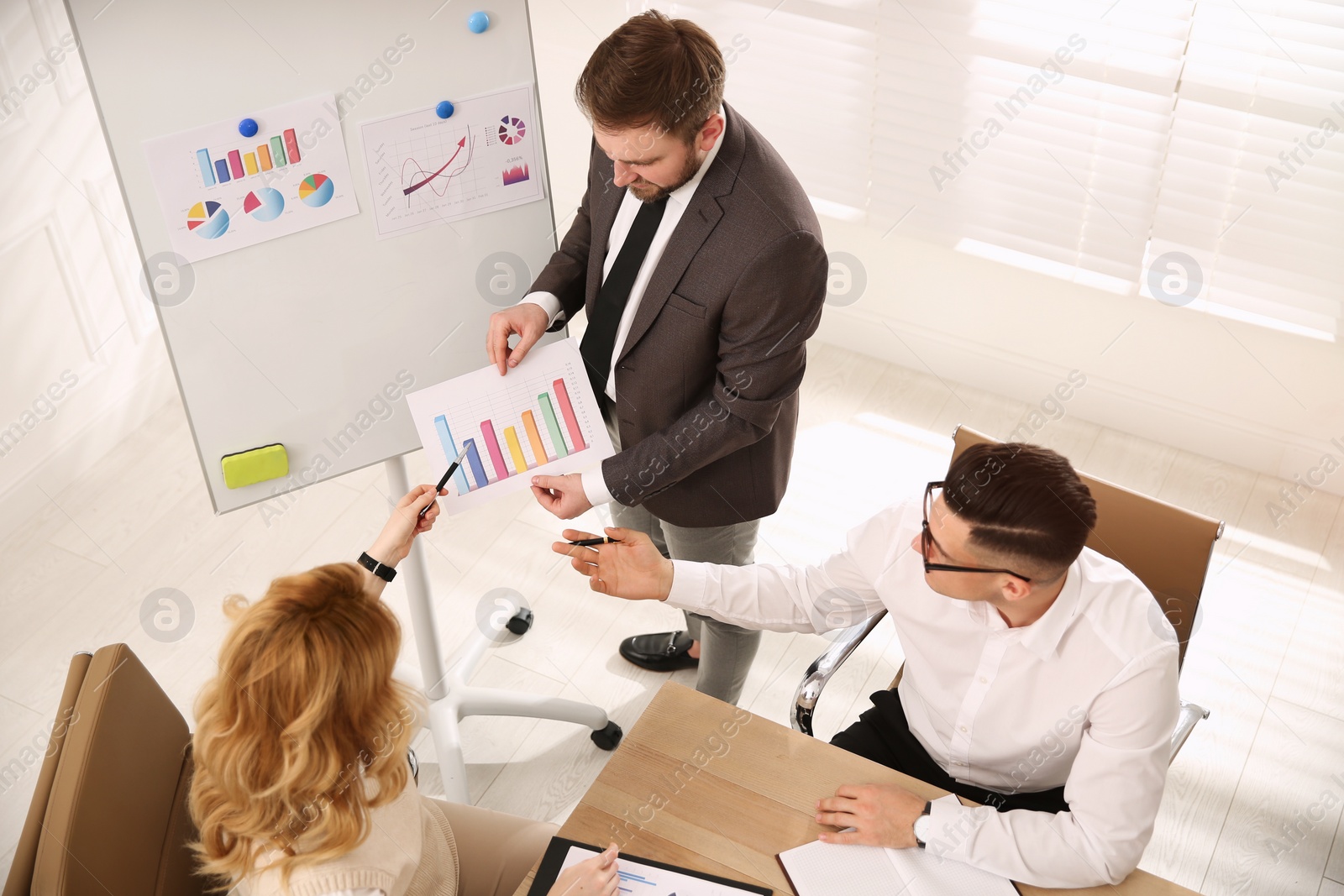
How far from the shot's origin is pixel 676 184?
204 cm

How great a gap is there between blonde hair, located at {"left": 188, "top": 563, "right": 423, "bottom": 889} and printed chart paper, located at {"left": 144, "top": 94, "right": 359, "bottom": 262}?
794mm

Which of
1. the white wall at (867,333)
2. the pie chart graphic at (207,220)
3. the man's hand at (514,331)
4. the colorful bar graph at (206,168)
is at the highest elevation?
the colorful bar graph at (206,168)

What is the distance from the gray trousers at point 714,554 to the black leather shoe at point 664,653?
0.80 feet

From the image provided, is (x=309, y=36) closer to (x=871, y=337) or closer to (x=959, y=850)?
(x=959, y=850)

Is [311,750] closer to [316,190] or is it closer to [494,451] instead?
[494,451]

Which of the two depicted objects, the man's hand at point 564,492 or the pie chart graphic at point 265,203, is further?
the man's hand at point 564,492

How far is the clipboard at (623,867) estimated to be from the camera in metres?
1.63

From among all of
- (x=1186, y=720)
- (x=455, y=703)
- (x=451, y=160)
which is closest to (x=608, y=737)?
(x=455, y=703)

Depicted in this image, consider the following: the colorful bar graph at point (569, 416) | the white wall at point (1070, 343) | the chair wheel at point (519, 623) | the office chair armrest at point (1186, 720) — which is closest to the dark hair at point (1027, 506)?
the office chair armrest at point (1186, 720)

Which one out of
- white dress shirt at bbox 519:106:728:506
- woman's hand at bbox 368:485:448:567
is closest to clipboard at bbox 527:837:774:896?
woman's hand at bbox 368:485:448:567

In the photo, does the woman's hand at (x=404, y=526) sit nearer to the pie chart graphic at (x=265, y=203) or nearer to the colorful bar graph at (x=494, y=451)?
the colorful bar graph at (x=494, y=451)

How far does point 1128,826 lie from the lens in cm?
165

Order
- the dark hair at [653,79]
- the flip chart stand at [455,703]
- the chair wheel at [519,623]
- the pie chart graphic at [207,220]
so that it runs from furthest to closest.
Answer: the chair wheel at [519,623] → the flip chart stand at [455,703] → the pie chart graphic at [207,220] → the dark hair at [653,79]

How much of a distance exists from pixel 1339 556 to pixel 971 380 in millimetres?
1275
